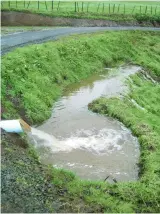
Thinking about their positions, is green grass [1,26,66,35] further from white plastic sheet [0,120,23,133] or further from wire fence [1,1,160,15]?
white plastic sheet [0,120,23,133]

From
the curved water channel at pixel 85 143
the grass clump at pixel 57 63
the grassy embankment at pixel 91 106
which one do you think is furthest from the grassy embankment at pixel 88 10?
the curved water channel at pixel 85 143

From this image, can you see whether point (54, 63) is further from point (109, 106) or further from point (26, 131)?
point (26, 131)

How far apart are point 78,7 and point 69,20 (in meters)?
6.52

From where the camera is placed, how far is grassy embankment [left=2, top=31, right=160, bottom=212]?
573 inches

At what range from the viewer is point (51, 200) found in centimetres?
1430

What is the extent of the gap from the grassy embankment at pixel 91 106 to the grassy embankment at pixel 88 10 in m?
8.26

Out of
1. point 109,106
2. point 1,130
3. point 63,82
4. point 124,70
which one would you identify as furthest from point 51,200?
point 124,70

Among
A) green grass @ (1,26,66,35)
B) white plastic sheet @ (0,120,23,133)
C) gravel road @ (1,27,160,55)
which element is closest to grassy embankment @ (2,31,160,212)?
white plastic sheet @ (0,120,23,133)

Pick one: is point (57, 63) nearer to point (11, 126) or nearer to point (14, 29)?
point (14, 29)

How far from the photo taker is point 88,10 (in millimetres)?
53938

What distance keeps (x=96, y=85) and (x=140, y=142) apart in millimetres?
10890

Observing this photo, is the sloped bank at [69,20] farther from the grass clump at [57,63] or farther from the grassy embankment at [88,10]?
the grass clump at [57,63]

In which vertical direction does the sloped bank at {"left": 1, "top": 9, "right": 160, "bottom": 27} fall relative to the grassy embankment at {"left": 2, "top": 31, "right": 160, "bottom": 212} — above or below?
above

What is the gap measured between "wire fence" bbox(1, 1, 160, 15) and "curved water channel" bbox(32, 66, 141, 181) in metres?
26.8
